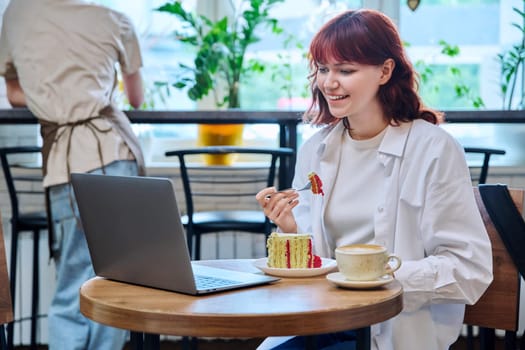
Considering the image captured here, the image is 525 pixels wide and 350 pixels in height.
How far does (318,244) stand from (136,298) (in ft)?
2.04

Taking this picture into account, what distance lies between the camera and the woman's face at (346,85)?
2004mm

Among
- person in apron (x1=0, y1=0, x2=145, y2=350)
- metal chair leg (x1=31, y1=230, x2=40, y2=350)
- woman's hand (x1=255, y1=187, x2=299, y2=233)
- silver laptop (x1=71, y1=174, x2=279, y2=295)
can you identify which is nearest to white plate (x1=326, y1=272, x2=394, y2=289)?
silver laptop (x1=71, y1=174, x2=279, y2=295)

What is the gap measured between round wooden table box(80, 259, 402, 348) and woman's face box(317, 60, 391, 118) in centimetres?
49

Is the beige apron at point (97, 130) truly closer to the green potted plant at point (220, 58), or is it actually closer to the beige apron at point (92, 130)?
the beige apron at point (92, 130)

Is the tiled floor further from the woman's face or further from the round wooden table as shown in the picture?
the round wooden table

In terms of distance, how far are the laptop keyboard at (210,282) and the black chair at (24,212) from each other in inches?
72.5

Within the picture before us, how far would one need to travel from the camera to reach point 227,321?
143cm

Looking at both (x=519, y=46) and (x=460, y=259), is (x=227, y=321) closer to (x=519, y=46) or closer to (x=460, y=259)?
(x=460, y=259)

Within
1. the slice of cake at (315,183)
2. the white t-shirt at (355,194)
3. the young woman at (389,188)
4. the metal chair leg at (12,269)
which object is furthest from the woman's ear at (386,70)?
the metal chair leg at (12,269)

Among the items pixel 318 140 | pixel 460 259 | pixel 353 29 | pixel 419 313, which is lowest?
pixel 419 313

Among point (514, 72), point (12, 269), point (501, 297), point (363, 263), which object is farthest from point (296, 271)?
point (514, 72)

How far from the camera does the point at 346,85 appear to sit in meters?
2.00

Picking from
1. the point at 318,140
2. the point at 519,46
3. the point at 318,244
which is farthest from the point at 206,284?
the point at 519,46

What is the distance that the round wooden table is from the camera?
1.43 m
